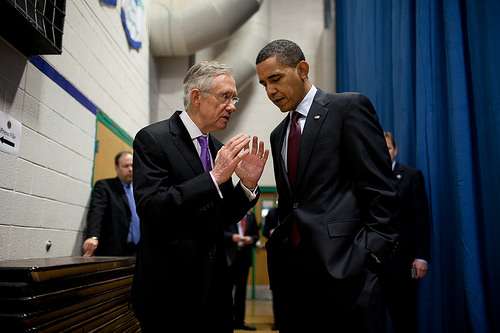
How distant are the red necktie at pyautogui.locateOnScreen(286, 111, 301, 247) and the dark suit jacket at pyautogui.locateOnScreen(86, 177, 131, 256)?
7.33ft

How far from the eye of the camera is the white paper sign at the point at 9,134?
2.21 meters

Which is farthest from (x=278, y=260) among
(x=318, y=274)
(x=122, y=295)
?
(x=122, y=295)

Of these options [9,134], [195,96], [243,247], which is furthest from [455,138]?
[243,247]

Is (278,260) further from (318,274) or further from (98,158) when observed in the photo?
(98,158)

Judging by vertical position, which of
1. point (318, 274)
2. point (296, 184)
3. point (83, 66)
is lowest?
point (318, 274)

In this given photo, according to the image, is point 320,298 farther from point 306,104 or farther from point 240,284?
point 240,284

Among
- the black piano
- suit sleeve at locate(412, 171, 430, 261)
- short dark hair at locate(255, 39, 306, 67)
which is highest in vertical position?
short dark hair at locate(255, 39, 306, 67)

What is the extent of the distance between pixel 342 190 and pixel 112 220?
246 centimetres

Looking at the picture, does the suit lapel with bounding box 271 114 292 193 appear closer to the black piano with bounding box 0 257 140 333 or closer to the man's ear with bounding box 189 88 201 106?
the man's ear with bounding box 189 88 201 106

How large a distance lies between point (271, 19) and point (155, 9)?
2.15 meters

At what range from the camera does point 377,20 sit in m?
3.94

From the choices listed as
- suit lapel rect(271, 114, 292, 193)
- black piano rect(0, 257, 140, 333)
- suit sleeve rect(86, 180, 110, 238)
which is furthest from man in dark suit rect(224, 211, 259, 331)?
suit lapel rect(271, 114, 292, 193)

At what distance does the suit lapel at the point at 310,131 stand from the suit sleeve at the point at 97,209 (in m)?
2.27

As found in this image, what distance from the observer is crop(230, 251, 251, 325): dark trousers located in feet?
15.1
